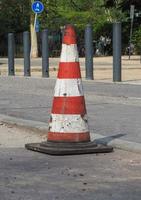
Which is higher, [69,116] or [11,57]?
[69,116]

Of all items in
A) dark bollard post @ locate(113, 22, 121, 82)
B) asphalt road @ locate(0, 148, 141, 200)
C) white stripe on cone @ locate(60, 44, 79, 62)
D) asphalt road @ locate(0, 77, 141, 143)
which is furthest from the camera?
dark bollard post @ locate(113, 22, 121, 82)

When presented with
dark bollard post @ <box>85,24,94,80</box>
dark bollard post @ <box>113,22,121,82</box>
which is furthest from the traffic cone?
dark bollard post @ <box>85,24,94,80</box>

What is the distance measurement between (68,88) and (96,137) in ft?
3.24

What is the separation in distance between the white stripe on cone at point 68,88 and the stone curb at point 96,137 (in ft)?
2.48

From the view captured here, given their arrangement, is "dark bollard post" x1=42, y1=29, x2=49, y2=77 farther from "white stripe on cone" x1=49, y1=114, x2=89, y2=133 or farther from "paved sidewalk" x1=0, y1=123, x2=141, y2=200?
"white stripe on cone" x1=49, y1=114, x2=89, y2=133

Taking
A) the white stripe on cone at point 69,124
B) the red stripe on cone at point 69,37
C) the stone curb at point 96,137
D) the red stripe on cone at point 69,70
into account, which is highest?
the red stripe on cone at point 69,37

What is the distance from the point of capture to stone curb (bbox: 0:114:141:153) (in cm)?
816

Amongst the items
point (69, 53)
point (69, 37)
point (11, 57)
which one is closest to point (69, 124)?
point (69, 53)

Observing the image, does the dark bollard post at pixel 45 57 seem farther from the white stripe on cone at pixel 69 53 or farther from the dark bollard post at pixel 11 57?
Answer: the white stripe on cone at pixel 69 53

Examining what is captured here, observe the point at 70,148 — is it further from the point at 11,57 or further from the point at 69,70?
the point at 11,57

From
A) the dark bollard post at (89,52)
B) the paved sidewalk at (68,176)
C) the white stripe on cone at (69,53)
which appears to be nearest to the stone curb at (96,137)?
the paved sidewalk at (68,176)

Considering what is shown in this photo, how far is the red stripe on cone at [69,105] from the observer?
8.13 metres

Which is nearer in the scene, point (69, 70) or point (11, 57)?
point (69, 70)

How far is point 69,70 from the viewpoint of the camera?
823cm
